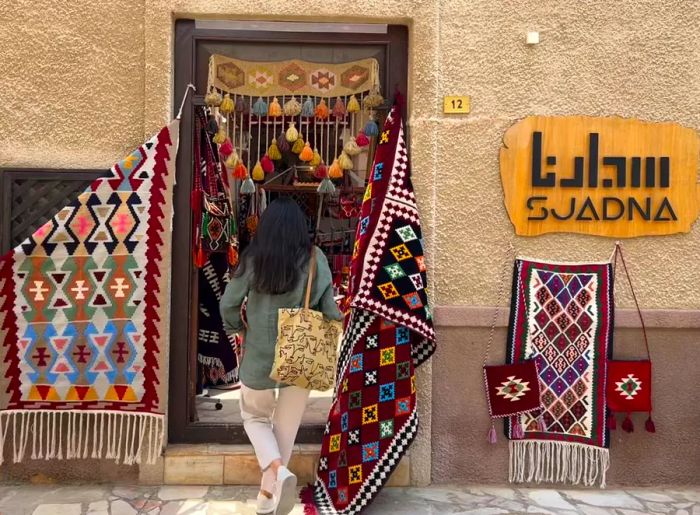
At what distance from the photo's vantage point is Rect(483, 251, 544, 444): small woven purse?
4.29m

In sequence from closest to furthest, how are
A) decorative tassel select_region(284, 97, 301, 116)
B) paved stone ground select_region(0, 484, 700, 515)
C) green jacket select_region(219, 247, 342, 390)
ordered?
green jacket select_region(219, 247, 342, 390) < paved stone ground select_region(0, 484, 700, 515) < decorative tassel select_region(284, 97, 301, 116)

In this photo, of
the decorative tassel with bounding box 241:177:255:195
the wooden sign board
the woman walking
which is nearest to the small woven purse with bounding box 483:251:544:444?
the wooden sign board

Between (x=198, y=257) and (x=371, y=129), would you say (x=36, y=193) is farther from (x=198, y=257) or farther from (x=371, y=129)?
(x=371, y=129)

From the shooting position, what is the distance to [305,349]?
3.50 metres

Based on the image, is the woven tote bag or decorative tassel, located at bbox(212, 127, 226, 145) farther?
decorative tassel, located at bbox(212, 127, 226, 145)

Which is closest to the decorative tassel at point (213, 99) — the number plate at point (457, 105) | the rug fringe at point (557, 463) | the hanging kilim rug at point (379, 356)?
the hanging kilim rug at point (379, 356)

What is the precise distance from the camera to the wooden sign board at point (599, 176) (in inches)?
172

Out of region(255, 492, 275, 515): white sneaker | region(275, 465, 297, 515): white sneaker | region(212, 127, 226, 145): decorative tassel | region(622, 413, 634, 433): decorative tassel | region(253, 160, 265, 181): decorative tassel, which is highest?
region(212, 127, 226, 145): decorative tassel

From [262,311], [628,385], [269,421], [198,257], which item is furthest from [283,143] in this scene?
[628,385]

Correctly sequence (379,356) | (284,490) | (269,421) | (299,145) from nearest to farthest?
(284,490) → (269,421) → (379,356) → (299,145)

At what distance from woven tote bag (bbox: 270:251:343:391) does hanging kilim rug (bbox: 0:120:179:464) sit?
102 centimetres

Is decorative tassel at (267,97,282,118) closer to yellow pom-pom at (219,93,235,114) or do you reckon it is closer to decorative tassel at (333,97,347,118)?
yellow pom-pom at (219,93,235,114)

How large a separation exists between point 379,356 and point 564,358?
1.15m

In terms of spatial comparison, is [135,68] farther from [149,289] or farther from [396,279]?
[396,279]
